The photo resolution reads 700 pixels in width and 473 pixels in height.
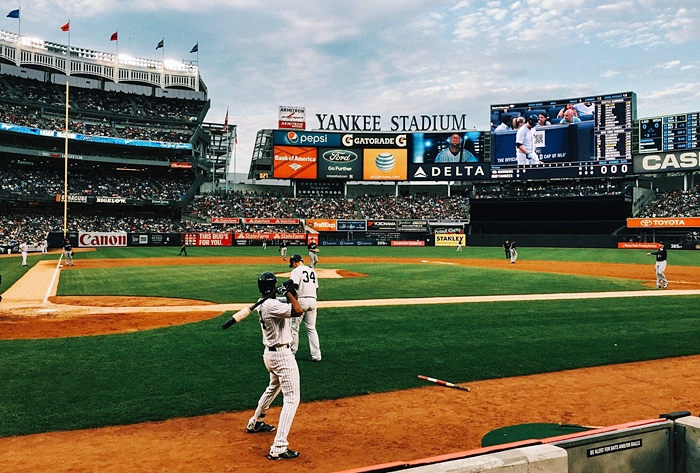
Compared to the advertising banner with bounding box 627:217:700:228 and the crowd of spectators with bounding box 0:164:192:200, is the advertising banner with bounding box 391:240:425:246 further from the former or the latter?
the crowd of spectators with bounding box 0:164:192:200

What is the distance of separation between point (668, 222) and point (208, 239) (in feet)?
166

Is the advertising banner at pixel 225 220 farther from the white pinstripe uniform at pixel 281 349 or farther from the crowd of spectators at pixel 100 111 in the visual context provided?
the white pinstripe uniform at pixel 281 349

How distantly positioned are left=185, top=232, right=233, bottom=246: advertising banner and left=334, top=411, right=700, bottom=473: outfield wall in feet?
200

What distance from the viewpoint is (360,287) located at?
21.6m

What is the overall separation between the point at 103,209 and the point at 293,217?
960 inches

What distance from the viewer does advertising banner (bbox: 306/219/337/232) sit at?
6788 centimetres

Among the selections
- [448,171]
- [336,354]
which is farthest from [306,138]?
[336,354]

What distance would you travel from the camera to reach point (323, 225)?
68000 millimetres

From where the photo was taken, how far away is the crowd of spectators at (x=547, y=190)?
5931cm

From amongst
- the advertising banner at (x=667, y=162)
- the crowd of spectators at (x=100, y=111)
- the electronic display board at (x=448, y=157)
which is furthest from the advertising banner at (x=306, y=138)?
the advertising banner at (x=667, y=162)

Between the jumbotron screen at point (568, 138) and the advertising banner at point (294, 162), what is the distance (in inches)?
956

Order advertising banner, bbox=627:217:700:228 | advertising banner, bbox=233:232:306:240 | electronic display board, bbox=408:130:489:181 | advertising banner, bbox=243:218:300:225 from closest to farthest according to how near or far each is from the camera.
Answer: advertising banner, bbox=627:217:700:228
advertising banner, bbox=233:232:306:240
electronic display board, bbox=408:130:489:181
advertising banner, bbox=243:218:300:225

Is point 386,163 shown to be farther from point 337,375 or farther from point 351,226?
point 337,375

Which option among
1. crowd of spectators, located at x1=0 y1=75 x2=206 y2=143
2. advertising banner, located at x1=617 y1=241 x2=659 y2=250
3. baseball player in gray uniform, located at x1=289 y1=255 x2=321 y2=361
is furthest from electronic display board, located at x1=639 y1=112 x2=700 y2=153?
baseball player in gray uniform, located at x1=289 y1=255 x2=321 y2=361
